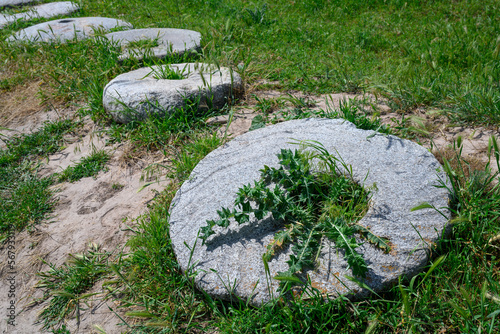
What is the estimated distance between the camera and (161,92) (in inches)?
161

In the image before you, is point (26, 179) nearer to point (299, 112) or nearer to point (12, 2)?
point (299, 112)

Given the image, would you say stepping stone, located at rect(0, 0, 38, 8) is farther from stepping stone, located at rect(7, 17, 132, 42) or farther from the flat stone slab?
the flat stone slab

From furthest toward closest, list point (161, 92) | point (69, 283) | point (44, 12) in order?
point (44, 12), point (161, 92), point (69, 283)

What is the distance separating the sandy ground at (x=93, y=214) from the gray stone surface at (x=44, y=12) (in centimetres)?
470

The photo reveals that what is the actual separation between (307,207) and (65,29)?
5831 mm

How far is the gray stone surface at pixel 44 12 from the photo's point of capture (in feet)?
23.8

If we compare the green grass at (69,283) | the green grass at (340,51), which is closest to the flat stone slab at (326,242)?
the green grass at (69,283)

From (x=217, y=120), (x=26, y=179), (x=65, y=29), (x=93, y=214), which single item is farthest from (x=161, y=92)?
(x=65, y=29)

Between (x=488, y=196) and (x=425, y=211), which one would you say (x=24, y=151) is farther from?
(x=488, y=196)

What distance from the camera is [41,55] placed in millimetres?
5672

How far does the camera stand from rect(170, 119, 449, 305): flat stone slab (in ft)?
7.32

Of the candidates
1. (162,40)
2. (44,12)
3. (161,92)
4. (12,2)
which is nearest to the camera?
(161,92)

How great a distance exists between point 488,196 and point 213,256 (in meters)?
2.05

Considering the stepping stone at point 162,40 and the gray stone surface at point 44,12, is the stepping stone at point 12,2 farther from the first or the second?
the stepping stone at point 162,40
